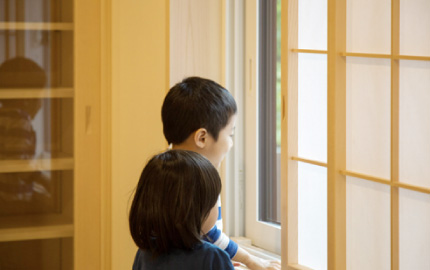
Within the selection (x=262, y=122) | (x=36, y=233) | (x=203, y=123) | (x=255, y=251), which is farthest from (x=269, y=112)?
(x=36, y=233)

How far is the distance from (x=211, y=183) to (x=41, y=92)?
122 centimetres

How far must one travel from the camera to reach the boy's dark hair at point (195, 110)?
1.60 m

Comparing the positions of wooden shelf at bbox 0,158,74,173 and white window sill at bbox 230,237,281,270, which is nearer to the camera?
white window sill at bbox 230,237,281,270

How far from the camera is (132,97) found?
7.41 ft

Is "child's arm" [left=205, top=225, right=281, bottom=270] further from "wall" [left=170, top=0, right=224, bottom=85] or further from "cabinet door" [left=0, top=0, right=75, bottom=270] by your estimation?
"cabinet door" [left=0, top=0, right=75, bottom=270]

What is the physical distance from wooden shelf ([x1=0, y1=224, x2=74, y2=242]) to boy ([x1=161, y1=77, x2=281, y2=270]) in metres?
0.86

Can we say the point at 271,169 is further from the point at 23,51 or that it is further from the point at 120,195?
the point at 23,51

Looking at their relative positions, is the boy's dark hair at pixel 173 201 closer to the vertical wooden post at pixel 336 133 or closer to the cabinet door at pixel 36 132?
the vertical wooden post at pixel 336 133

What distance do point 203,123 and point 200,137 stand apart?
0.04 metres

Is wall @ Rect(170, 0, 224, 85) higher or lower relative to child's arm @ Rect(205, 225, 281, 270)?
higher

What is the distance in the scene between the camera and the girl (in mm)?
1176

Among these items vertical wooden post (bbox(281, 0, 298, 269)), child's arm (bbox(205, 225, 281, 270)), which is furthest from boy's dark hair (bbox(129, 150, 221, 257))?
vertical wooden post (bbox(281, 0, 298, 269))

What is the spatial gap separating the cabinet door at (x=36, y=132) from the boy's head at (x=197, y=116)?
73cm

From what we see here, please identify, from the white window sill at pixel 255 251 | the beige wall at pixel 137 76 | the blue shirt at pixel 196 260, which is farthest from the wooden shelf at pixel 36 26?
the blue shirt at pixel 196 260
